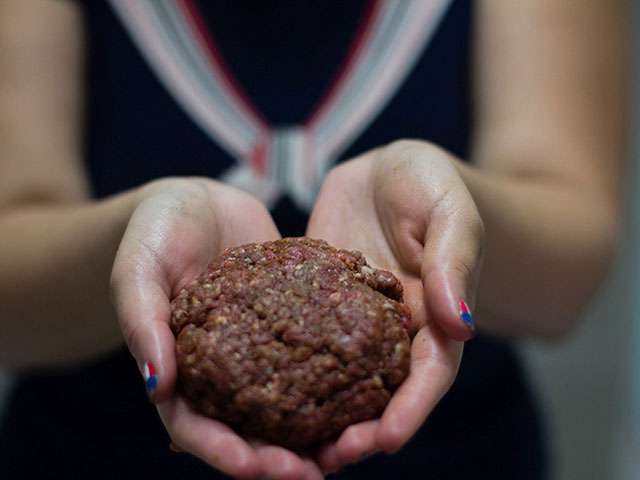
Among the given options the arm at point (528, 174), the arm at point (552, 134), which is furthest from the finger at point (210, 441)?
the arm at point (552, 134)

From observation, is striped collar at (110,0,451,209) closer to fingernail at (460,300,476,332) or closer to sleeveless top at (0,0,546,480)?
sleeveless top at (0,0,546,480)

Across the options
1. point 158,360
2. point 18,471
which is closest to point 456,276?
point 158,360

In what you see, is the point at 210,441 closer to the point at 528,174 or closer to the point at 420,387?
the point at 420,387

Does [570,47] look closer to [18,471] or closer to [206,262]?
[206,262]

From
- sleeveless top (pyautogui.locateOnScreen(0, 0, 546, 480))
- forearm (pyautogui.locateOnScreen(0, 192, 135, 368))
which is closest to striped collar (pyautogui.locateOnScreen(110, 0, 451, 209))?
sleeveless top (pyautogui.locateOnScreen(0, 0, 546, 480))

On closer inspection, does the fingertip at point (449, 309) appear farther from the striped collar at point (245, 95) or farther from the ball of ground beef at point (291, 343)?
the striped collar at point (245, 95)

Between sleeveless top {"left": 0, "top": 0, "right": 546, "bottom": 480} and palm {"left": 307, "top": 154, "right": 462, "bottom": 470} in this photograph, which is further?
sleeveless top {"left": 0, "top": 0, "right": 546, "bottom": 480}
